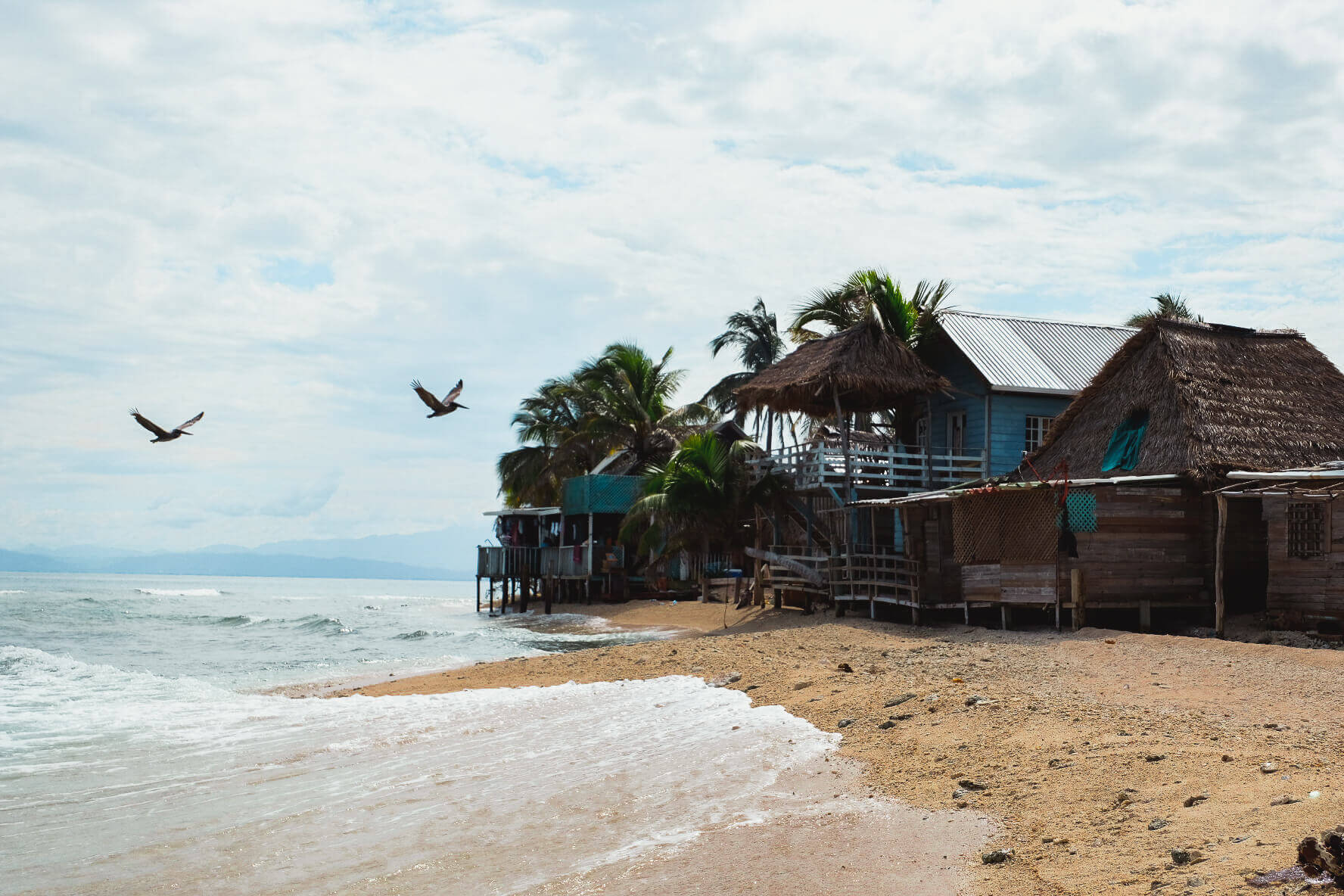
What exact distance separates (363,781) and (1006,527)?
468 inches

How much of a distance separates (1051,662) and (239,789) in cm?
885

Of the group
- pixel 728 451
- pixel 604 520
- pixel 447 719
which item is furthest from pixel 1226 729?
pixel 604 520

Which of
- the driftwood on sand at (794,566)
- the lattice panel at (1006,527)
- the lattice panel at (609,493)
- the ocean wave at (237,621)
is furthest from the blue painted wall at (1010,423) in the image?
the ocean wave at (237,621)

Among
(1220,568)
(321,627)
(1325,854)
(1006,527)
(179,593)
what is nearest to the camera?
(1325,854)

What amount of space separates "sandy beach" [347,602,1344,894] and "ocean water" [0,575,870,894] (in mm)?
1019

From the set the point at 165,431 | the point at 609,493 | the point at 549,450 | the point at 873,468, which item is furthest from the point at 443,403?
the point at 549,450

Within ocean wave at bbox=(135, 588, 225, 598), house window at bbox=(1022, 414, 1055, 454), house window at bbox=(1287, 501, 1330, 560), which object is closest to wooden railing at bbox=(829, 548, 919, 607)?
house window at bbox=(1022, 414, 1055, 454)

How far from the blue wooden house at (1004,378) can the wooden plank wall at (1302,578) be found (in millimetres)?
9746

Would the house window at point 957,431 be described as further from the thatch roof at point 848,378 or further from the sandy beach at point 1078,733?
the sandy beach at point 1078,733

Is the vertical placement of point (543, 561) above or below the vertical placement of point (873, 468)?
below

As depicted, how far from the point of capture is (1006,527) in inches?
704

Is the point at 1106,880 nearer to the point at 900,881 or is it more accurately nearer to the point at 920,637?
the point at 900,881

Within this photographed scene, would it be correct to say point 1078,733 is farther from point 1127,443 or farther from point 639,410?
point 639,410

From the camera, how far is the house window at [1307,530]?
15500mm
